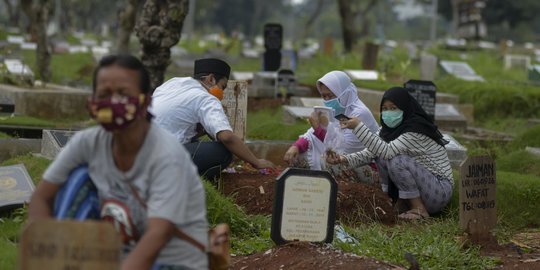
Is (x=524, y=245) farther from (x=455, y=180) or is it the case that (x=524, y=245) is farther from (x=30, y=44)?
(x=30, y=44)

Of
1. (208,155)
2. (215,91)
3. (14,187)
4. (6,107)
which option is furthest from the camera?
(6,107)

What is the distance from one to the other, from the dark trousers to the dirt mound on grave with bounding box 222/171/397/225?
25 cm

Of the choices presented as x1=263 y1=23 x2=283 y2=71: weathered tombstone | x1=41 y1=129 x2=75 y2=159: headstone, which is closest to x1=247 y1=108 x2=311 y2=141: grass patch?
x1=41 y1=129 x2=75 y2=159: headstone

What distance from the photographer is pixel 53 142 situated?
8.97 metres

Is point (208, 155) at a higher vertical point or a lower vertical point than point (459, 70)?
higher

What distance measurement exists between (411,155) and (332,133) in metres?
0.70

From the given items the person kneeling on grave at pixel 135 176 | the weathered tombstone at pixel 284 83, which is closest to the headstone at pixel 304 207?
the person kneeling on grave at pixel 135 176

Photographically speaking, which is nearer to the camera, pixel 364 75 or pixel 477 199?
pixel 477 199

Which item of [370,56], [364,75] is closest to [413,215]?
[364,75]

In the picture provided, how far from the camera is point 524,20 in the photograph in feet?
220

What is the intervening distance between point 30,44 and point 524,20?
118 ft

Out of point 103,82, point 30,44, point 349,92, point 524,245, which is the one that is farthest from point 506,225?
point 30,44

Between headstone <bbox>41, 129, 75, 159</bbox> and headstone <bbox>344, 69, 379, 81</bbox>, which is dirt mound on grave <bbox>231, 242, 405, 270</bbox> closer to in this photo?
headstone <bbox>41, 129, 75, 159</bbox>

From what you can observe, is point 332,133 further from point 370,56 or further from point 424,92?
point 370,56
